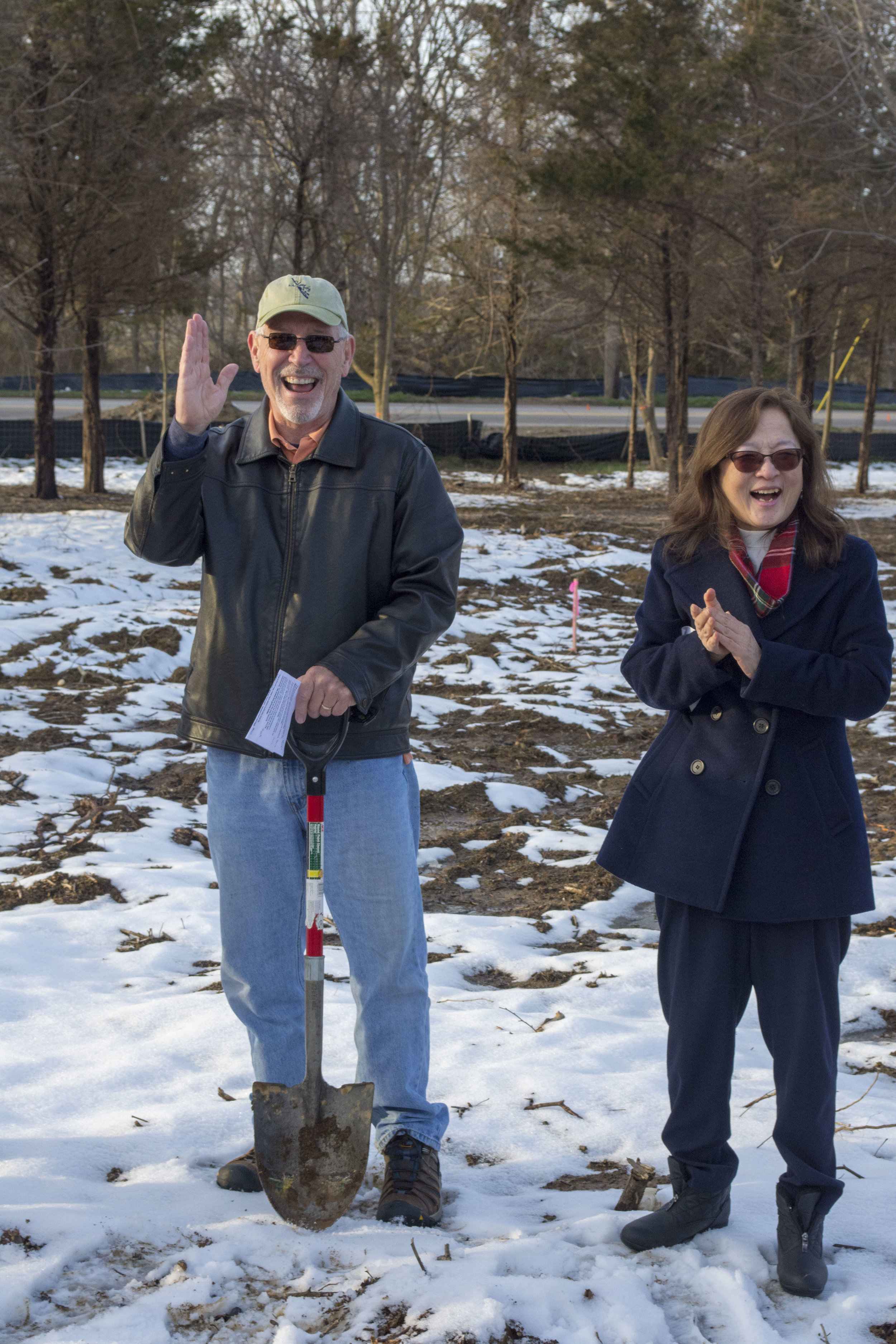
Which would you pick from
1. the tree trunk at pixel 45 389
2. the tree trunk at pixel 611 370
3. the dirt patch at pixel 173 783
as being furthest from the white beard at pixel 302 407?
the tree trunk at pixel 611 370

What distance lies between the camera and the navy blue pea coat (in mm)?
2357

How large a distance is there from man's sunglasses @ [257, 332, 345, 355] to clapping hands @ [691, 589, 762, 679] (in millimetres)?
1006

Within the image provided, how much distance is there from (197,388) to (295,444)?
25 centimetres

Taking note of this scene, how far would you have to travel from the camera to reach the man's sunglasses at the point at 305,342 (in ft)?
8.68

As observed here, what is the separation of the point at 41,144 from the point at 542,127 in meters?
8.37

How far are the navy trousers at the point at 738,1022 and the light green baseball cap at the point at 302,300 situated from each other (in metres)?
1.47

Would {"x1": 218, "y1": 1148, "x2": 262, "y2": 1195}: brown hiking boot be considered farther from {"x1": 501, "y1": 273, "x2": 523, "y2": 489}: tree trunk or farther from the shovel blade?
{"x1": 501, "y1": 273, "x2": 523, "y2": 489}: tree trunk

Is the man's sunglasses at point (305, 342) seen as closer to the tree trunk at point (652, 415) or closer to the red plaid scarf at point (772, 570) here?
the red plaid scarf at point (772, 570)

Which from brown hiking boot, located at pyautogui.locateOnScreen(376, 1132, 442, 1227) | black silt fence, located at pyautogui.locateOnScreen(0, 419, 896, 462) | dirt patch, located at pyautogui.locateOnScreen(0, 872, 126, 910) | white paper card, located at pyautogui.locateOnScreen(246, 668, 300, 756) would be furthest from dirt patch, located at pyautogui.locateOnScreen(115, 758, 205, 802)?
black silt fence, located at pyautogui.locateOnScreen(0, 419, 896, 462)

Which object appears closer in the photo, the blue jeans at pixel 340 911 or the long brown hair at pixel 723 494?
the long brown hair at pixel 723 494

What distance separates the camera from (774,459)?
96.1 inches

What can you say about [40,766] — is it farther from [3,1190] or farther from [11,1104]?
[3,1190]

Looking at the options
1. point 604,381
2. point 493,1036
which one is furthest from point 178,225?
point 604,381

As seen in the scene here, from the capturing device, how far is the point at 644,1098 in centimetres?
323
